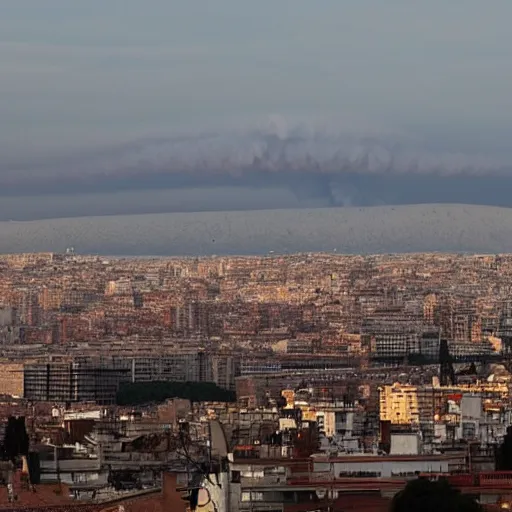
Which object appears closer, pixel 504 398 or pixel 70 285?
pixel 504 398

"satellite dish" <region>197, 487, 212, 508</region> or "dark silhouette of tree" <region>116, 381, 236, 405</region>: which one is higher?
"dark silhouette of tree" <region>116, 381, 236, 405</region>

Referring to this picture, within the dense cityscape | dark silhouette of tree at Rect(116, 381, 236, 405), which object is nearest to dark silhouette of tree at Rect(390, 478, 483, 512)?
the dense cityscape

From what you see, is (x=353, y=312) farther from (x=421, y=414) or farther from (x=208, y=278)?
(x=421, y=414)

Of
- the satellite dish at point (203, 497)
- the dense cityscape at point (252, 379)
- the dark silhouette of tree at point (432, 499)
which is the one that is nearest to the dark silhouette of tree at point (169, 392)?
the dense cityscape at point (252, 379)

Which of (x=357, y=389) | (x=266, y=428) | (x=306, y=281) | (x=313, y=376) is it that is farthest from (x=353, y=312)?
(x=266, y=428)

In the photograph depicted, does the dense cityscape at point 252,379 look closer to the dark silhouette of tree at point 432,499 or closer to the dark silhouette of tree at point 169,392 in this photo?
the dark silhouette of tree at point 169,392

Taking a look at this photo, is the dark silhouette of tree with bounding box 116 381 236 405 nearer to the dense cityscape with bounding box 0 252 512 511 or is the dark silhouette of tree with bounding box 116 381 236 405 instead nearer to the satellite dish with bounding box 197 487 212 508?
the dense cityscape with bounding box 0 252 512 511
